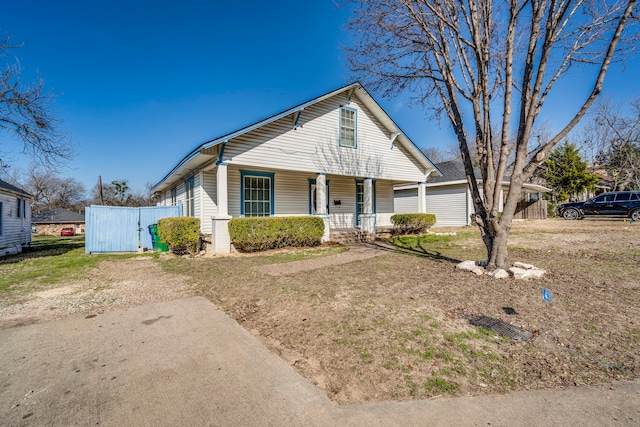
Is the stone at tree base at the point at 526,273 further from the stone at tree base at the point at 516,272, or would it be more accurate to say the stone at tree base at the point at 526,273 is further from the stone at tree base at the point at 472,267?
the stone at tree base at the point at 472,267

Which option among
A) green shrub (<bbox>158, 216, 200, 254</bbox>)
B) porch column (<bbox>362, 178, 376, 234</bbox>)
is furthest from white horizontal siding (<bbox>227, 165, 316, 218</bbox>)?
porch column (<bbox>362, 178, 376, 234</bbox>)

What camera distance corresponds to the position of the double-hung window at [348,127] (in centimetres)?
1342

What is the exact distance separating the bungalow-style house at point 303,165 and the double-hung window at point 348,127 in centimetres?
5

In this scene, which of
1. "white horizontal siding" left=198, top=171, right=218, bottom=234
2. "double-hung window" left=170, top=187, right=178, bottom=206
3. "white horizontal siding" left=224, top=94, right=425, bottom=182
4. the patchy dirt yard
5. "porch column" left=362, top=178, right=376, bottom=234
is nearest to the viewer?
the patchy dirt yard

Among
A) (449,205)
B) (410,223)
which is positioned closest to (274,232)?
(410,223)

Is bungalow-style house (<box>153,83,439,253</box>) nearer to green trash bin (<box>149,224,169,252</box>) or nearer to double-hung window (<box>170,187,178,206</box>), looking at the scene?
double-hung window (<box>170,187,178,206</box>)

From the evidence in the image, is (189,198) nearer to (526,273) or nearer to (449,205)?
(526,273)

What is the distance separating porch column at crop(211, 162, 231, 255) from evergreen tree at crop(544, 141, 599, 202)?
30.4 metres

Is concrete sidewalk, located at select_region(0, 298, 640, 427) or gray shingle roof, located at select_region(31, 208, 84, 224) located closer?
concrete sidewalk, located at select_region(0, 298, 640, 427)

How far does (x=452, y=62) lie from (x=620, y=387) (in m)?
6.94

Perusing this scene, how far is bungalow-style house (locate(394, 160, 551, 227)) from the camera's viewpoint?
19453mm

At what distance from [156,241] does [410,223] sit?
11540 millimetres

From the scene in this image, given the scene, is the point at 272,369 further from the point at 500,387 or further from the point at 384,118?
the point at 384,118

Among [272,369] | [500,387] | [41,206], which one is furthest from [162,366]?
[41,206]
